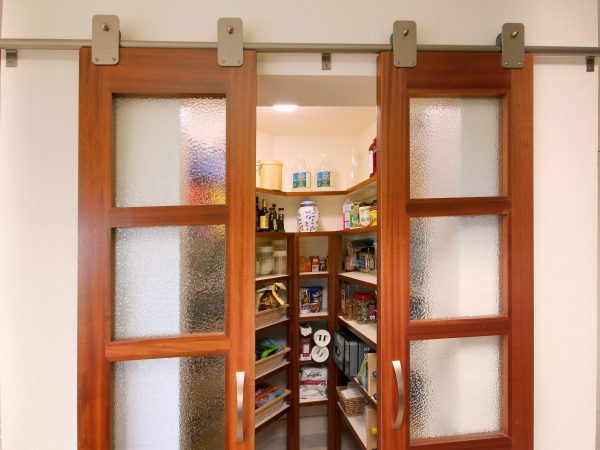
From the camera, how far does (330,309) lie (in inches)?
101

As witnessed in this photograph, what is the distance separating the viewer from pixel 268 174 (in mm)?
2441

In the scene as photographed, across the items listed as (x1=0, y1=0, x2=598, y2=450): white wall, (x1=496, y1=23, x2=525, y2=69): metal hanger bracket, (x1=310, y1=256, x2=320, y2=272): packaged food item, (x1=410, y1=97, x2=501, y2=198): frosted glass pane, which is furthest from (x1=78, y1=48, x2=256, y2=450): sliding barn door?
(x1=310, y1=256, x2=320, y2=272): packaged food item

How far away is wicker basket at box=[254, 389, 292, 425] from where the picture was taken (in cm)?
218

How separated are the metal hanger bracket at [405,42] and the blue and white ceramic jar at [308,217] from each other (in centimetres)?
163

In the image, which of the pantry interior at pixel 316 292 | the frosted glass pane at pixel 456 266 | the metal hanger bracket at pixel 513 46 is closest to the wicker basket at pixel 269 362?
the pantry interior at pixel 316 292

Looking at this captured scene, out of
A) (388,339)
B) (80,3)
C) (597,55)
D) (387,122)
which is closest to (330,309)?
(388,339)

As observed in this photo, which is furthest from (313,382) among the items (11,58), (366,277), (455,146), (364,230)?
(11,58)

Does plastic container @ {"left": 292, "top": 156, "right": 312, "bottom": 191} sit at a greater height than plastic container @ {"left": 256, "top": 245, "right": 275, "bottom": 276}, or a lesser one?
greater

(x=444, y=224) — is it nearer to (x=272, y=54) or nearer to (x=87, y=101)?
(x=272, y=54)

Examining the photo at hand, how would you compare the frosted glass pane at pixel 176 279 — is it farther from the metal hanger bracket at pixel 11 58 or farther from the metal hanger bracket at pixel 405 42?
the metal hanger bracket at pixel 405 42

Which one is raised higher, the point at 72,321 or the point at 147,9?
the point at 147,9

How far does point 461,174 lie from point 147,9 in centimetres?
113

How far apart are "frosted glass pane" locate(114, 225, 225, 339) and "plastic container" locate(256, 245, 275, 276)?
124cm

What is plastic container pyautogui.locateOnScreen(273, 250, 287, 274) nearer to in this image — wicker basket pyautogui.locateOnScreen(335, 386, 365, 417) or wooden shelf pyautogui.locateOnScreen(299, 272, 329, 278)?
wooden shelf pyautogui.locateOnScreen(299, 272, 329, 278)
